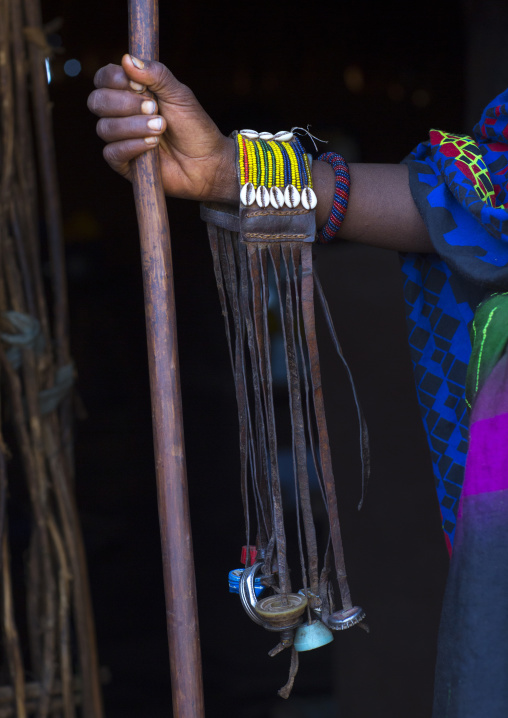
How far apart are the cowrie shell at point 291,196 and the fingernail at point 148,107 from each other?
20 cm

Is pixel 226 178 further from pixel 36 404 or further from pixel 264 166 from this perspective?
pixel 36 404

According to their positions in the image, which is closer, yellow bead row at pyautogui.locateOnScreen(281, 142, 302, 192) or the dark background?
yellow bead row at pyautogui.locateOnScreen(281, 142, 302, 192)

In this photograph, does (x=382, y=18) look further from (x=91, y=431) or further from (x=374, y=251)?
(x=91, y=431)

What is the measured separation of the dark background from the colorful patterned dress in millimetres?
1130

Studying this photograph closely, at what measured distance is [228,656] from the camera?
2299 millimetres

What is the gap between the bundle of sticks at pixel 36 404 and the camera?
0.94 metres

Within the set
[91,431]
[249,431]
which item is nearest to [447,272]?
[249,431]

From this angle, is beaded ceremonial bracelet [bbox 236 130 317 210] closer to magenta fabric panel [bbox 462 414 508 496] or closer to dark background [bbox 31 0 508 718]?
magenta fabric panel [bbox 462 414 508 496]

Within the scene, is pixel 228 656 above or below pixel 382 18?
below

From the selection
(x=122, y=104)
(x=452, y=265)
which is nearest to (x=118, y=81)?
(x=122, y=104)

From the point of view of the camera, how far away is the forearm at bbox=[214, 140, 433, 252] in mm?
1120

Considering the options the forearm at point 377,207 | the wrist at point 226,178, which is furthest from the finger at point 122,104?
the forearm at point 377,207

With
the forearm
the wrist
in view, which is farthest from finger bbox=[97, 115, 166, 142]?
the forearm

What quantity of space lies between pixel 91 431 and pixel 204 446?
0.34 meters
